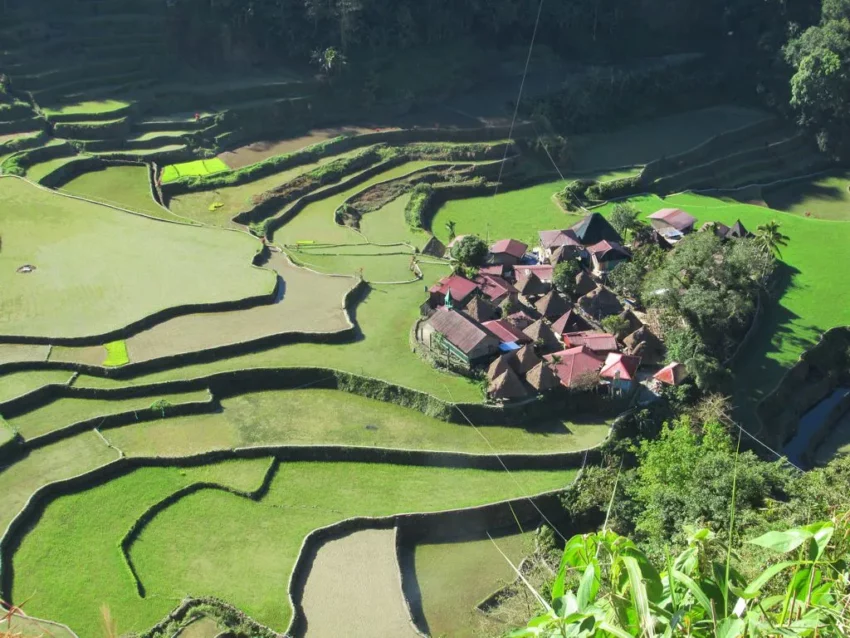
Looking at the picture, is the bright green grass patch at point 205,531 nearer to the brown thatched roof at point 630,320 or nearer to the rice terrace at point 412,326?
the rice terrace at point 412,326

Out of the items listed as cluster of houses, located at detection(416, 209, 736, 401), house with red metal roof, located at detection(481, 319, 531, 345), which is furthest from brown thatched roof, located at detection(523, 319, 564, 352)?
house with red metal roof, located at detection(481, 319, 531, 345)

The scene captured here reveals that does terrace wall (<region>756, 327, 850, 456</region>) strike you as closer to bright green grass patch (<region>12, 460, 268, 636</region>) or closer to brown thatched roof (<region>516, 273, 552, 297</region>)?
brown thatched roof (<region>516, 273, 552, 297</region>)

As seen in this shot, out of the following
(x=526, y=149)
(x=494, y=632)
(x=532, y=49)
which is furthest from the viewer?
(x=532, y=49)

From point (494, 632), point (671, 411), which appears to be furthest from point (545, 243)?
point (494, 632)

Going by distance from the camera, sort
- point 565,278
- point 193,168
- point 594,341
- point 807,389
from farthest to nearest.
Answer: point 193,168, point 565,278, point 807,389, point 594,341

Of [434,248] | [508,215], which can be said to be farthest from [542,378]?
[508,215]

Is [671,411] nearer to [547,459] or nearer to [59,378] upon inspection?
[547,459]

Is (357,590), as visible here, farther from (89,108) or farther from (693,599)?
(89,108)
